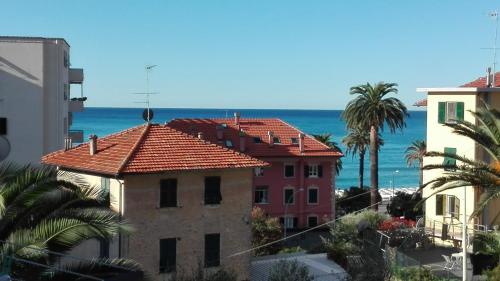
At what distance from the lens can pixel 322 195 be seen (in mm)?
65500

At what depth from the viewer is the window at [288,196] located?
212ft

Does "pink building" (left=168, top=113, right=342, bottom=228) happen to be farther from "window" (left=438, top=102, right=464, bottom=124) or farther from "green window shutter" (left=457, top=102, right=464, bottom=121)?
"green window shutter" (left=457, top=102, right=464, bottom=121)

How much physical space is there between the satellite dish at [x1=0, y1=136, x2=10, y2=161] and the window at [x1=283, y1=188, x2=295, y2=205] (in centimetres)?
2743

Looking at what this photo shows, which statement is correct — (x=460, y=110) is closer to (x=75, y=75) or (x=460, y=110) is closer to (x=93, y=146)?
(x=93, y=146)

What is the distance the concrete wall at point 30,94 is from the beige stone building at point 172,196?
16717mm

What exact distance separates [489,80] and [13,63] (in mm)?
30661

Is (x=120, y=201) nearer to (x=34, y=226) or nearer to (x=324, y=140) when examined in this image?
(x=34, y=226)

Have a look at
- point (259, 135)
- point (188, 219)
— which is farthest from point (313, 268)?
point (259, 135)

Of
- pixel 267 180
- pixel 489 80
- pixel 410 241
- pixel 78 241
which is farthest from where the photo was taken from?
pixel 267 180

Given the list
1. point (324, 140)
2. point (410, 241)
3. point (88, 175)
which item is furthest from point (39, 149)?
point (324, 140)

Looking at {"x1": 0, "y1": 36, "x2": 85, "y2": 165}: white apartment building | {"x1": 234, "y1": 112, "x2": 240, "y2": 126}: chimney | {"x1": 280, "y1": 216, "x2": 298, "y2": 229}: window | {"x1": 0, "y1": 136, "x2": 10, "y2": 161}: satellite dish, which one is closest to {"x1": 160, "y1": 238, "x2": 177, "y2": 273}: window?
{"x1": 0, "y1": 136, "x2": 10, "y2": 161}: satellite dish

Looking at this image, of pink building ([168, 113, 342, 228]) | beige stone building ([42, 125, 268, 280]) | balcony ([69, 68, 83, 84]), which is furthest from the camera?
pink building ([168, 113, 342, 228])

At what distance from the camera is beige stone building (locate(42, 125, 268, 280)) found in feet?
93.0

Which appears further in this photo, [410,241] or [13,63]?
[13,63]
